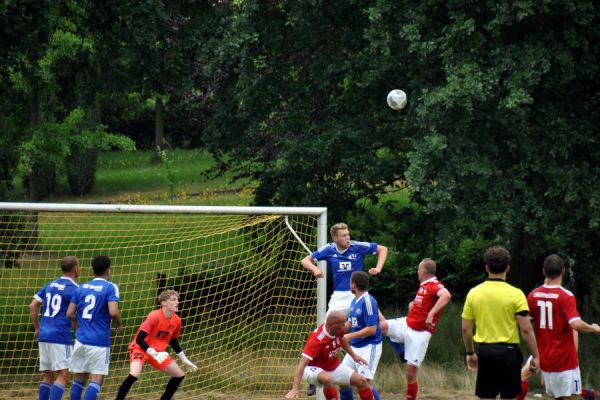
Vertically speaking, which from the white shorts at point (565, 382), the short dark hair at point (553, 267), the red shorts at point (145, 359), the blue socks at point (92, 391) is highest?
the short dark hair at point (553, 267)

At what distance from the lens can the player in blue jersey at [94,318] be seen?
11227mm

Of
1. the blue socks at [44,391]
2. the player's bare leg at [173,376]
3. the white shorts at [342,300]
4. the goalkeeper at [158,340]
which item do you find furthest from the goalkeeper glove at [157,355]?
the white shorts at [342,300]

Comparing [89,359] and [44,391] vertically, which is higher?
[89,359]

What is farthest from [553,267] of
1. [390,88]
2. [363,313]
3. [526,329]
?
[390,88]

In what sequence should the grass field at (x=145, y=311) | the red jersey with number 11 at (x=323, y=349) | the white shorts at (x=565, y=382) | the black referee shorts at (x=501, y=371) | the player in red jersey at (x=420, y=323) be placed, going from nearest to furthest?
the black referee shorts at (x=501, y=371)
the white shorts at (x=565, y=382)
the red jersey with number 11 at (x=323, y=349)
the player in red jersey at (x=420, y=323)
the grass field at (x=145, y=311)

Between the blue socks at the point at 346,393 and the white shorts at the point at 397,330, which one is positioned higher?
the white shorts at the point at 397,330

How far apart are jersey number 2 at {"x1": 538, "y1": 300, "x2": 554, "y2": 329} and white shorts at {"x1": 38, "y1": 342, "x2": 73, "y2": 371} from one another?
5.19 meters

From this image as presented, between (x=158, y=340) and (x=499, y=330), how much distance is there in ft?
13.6

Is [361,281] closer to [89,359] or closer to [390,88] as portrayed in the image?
[89,359]

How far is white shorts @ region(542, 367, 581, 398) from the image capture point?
10266mm

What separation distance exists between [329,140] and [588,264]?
483 centimetres

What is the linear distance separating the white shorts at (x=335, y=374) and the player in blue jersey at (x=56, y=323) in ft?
9.03

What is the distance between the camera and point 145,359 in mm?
11625

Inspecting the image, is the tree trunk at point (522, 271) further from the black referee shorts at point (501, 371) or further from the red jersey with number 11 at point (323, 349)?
the black referee shorts at point (501, 371)
